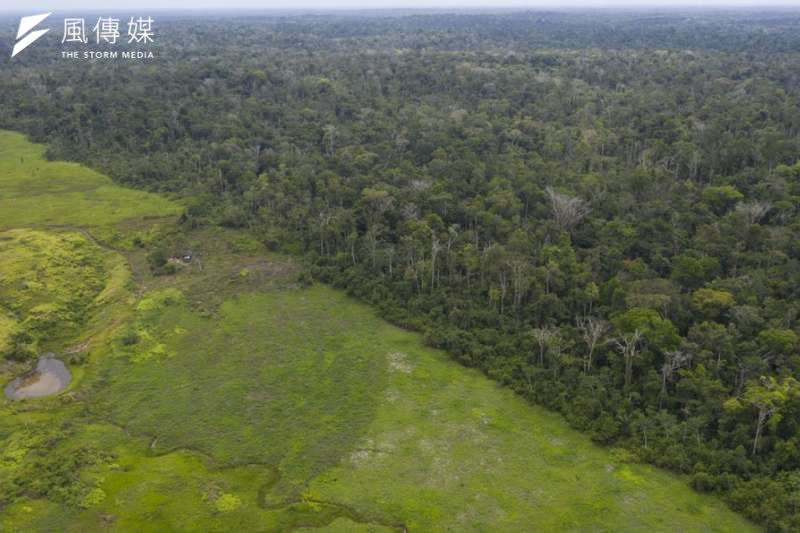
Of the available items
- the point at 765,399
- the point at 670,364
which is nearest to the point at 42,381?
the point at 670,364

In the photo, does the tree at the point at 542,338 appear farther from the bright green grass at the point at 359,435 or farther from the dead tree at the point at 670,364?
the dead tree at the point at 670,364

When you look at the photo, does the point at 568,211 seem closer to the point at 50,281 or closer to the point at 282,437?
the point at 282,437

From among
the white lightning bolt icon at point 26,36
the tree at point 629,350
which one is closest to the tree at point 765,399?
the tree at point 629,350

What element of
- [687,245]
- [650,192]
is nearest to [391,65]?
[650,192]

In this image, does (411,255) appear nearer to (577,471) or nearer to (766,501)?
(577,471)

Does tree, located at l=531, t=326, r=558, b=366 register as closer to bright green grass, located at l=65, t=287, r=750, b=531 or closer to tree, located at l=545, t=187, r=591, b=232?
bright green grass, located at l=65, t=287, r=750, b=531

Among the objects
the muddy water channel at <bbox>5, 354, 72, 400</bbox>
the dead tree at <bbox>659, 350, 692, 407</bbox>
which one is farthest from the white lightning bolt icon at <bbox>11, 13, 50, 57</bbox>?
the dead tree at <bbox>659, 350, 692, 407</bbox>
